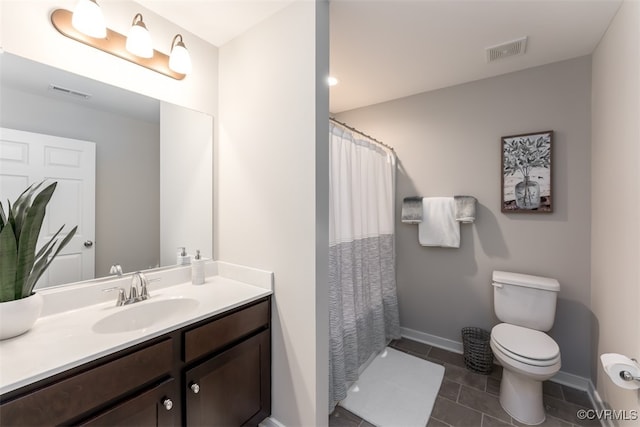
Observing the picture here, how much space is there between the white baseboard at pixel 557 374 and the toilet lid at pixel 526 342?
1.53 ft

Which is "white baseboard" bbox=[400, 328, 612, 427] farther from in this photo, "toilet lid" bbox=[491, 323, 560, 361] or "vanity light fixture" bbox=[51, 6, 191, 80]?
"vanity light fixture" bbox=[51, 6, 191, 80]

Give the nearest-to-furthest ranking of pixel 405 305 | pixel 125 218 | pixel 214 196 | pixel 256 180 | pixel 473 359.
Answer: pixel 125 218, pixel 256 180, pixel 214 196, pixel 473 359, pixel 405 305

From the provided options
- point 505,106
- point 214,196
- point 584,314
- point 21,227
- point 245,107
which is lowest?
point 584,314

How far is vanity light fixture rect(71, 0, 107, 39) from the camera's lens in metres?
1.13

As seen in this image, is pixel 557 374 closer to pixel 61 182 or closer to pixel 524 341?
pixel 524 341

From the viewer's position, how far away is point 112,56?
1317 mm

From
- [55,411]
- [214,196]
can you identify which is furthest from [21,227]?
[214,196]

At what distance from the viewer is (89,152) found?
4.14 feet

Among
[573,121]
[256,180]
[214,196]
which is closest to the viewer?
[256,180]

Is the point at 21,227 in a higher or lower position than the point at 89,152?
lower

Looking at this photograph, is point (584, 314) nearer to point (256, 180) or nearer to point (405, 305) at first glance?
point (405, 305)

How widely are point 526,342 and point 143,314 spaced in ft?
7.51

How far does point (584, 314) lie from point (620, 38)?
1806 millimetres

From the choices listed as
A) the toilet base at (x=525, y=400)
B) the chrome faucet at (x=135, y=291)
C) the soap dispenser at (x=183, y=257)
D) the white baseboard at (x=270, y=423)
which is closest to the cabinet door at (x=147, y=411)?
the chrome faucet at (x=135, y=291)
